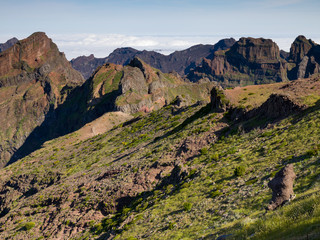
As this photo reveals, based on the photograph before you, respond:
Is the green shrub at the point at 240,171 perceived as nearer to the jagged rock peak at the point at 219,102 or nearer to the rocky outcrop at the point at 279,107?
the rocky outcrop at the point at 279,107

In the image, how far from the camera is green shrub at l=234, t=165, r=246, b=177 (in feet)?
107

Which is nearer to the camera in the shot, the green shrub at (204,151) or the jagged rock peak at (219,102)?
the green shrub at (204,151)

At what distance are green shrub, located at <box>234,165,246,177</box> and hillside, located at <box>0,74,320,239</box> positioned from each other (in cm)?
12

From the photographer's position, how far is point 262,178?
96.3ft

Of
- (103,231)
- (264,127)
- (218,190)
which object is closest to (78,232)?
(103,231)

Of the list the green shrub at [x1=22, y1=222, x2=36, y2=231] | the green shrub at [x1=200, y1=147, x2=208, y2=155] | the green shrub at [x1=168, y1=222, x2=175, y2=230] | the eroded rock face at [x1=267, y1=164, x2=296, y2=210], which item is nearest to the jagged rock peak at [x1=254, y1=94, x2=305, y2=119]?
the green shrub at [x1=200, y1=147, x2=208, y2=155]

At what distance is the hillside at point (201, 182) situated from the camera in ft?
79.1

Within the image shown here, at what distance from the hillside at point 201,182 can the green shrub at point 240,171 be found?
122mm

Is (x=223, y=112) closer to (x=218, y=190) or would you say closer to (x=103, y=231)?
(x=218, y=190)

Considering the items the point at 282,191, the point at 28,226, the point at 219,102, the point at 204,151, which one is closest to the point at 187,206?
the point at 282,191

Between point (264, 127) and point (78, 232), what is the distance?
118ft

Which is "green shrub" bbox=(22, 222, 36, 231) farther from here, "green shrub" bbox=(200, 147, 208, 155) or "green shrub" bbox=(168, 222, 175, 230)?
"green shrub" bbox=(168, 222, 175, 230)

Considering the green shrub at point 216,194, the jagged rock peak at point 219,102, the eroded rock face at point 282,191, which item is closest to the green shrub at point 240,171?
the green shrub at point 216,194

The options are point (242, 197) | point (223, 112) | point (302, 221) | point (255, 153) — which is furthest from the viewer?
point (223, 112)
